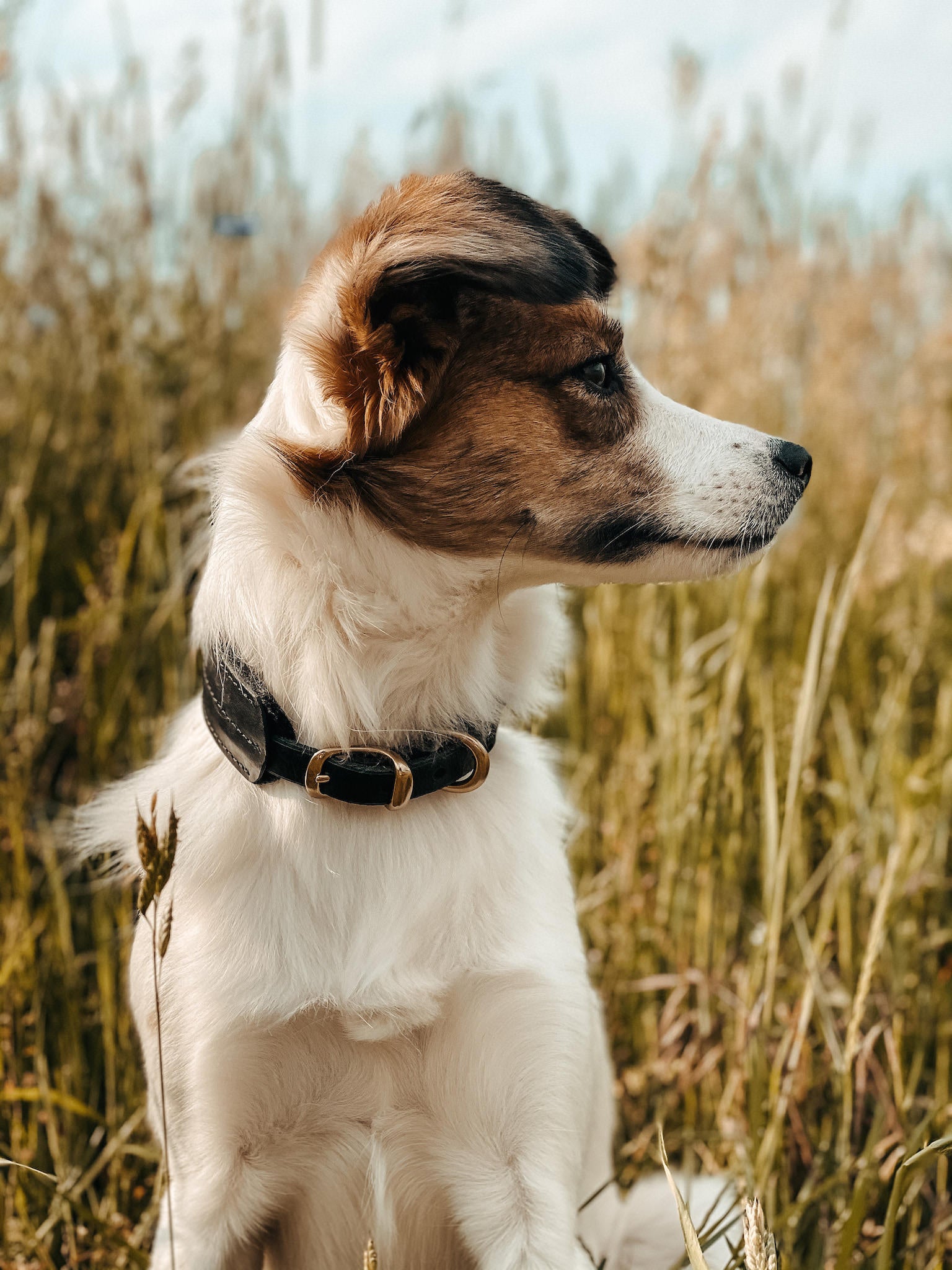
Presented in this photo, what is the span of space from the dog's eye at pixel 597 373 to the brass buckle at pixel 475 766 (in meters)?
0.53

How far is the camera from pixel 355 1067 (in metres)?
1.43

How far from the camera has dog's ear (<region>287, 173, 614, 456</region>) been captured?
144 centimetres

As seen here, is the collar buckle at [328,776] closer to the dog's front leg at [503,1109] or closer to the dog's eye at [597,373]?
the dog's front leg at [503,1109]

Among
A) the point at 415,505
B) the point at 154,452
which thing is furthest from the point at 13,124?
the point at 415,505

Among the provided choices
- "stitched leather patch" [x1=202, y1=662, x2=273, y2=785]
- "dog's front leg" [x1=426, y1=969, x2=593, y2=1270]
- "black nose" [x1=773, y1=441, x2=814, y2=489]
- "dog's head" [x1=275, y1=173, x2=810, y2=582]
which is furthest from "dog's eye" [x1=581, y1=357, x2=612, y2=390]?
"dog's front leg" [x1=426, y1=969, x2=593, y2=1270]

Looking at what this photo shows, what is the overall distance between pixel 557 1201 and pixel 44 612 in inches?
91.8

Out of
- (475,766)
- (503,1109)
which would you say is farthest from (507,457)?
(503,1109)

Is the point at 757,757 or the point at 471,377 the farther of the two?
the point at 757,757

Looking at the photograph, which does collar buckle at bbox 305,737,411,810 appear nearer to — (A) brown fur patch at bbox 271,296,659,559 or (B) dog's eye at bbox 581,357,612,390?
(A) brown fur patch at bbox 271,296,659,559

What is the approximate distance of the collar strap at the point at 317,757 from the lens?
1.42 metres

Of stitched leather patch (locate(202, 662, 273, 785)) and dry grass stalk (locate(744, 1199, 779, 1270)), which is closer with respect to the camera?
dry grass stalk (locate(744, 1199, 779, 1270))

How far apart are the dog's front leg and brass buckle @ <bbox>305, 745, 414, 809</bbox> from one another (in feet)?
0.86

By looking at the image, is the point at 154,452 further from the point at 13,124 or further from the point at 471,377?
the point at 471,377

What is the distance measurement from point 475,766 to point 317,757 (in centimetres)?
24
